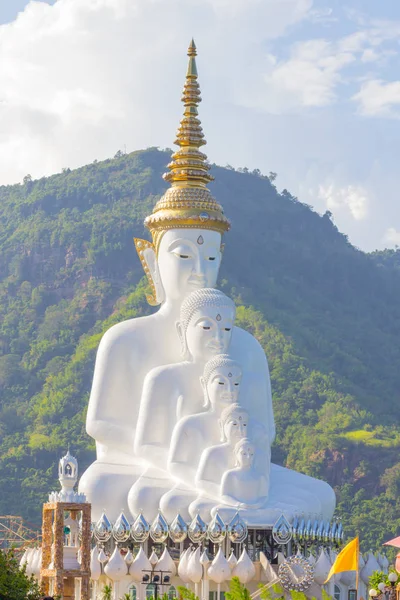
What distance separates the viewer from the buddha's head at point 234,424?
80.8 ft

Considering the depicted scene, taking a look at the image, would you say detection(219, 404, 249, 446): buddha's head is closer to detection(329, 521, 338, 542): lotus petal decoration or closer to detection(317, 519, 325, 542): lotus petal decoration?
detection(317, 519, 325, 542): lotus petal decoration

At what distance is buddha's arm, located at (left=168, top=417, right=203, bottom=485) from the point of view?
24.9 meters

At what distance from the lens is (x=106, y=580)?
79.2ft

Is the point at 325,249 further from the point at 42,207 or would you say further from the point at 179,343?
the point at 179,343

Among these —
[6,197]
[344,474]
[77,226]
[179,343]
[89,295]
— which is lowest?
[179,343]

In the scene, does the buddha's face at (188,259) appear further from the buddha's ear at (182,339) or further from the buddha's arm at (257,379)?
the buddha's arm at (257,379)

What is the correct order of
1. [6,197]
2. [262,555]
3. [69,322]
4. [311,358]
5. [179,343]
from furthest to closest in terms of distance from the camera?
[6,197] < [69,322] < [311,358] < [179,343] < [262,555]

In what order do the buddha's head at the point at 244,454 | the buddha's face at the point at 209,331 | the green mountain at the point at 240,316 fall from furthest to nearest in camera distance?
the green mountain at the point at 240,316 → the buddha's face at the point at 209,331 → the buddha's head at the point at 244,454

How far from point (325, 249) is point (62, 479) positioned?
169ft

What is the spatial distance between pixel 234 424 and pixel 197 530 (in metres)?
1.84

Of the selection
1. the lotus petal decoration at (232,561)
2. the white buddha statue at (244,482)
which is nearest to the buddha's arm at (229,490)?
the white buddha statue at (244,482)

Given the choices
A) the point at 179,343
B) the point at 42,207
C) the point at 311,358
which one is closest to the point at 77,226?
the point at 42,207

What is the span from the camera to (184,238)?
88.2 ft

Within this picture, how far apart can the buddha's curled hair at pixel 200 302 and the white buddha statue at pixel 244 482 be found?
2.52m
